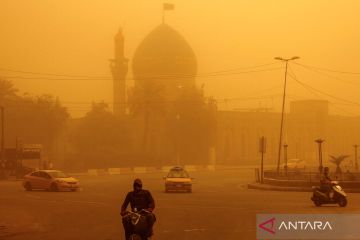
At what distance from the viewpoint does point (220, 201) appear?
27.6m

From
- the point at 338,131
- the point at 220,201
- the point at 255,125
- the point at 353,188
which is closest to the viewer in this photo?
the point at 220,201

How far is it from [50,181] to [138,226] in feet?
88.2

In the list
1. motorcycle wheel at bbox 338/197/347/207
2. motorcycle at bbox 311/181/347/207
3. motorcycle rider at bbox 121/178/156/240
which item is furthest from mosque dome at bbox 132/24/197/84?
motorcycle rider at bbox 121/178/156/240

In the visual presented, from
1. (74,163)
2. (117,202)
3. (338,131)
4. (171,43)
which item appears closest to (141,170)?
(74,163)

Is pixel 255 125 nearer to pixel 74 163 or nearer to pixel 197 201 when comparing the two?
pixel 74 163

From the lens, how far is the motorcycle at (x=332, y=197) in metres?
23.8

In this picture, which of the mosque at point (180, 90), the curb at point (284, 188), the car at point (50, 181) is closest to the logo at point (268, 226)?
the curb at point (284, 188)

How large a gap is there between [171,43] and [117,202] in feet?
270

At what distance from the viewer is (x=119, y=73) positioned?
109688 mm

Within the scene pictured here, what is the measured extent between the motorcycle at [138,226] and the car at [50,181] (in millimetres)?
A: 25858

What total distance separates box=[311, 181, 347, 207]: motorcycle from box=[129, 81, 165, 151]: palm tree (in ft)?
210

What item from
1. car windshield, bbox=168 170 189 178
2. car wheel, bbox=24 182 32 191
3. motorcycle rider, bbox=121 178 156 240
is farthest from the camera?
car wheel, bbox=24 182 32 191

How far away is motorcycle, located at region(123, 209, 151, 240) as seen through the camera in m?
11.8

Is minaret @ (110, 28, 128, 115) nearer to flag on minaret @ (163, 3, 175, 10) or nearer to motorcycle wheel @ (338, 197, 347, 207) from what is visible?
flag on minaret @ (163, 3, 175, 10)
